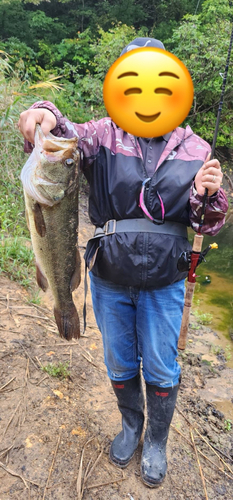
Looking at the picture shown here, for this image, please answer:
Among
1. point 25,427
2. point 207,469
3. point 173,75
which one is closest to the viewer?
point 173,75

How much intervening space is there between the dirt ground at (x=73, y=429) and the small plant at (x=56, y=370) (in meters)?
0.03

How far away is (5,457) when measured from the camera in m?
2.23

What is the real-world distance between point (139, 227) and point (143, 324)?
A: 57 centimetres

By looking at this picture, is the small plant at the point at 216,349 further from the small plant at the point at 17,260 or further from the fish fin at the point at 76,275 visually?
the fish fin at the point at 76,275

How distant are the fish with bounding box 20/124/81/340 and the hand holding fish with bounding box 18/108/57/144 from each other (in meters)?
0.02

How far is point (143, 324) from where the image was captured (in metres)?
2.08

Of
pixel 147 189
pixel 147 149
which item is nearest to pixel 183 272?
pixel 147 189

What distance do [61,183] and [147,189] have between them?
1.42ft

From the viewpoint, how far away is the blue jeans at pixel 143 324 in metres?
2.04

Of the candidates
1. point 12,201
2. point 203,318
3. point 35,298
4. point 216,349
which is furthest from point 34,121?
point 203,318

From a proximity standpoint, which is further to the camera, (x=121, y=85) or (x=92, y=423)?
(x=92, y=423)

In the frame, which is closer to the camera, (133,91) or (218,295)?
(133,91)

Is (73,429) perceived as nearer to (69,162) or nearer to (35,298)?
(35,298)

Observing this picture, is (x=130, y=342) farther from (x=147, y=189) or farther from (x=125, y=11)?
(x=125, y=11)
